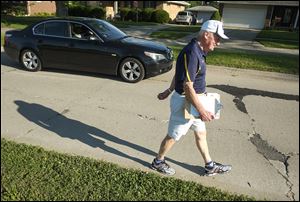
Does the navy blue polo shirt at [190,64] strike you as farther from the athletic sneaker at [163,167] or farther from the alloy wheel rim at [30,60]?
the alloy wheel rim at [30,60]

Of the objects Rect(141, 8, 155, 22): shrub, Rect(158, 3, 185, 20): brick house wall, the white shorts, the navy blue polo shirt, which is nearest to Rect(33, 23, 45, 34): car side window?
the white shorts

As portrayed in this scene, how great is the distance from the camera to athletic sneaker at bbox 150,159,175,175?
3.73 m

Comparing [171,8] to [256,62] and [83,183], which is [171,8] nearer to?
[256,62]

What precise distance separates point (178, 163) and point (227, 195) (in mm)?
840

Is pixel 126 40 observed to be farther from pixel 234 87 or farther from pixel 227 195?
pixel 227 195

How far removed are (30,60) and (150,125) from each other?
15.3 feet

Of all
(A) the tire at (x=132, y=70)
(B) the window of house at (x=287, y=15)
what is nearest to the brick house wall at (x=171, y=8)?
(B) the window of house at (x=287, y=15)

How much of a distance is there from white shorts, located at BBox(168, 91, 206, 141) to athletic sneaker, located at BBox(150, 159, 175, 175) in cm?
43

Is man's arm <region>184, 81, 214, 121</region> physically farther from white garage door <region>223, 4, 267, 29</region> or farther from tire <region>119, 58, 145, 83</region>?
white garage door <region>223, 4, 267, 29</region>

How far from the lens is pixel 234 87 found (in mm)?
7379

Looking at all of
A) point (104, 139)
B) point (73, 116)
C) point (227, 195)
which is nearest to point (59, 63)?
point (73, 116)

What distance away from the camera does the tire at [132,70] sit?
7.44 meters

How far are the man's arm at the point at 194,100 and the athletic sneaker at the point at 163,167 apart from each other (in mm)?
849

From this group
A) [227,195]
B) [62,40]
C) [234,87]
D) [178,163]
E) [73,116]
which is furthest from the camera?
[62,40]
